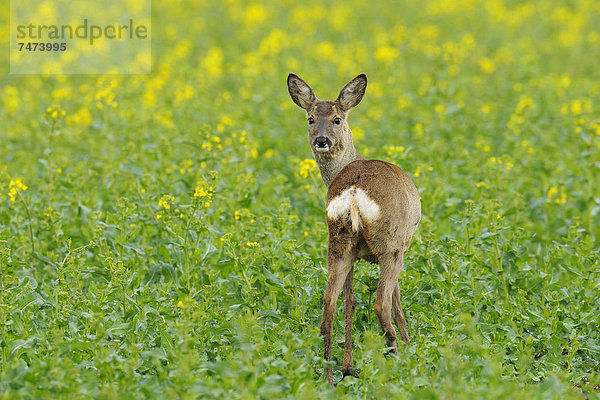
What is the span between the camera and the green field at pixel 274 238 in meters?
5.43

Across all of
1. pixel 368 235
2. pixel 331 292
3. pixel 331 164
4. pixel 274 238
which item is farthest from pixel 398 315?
pixel 274 238

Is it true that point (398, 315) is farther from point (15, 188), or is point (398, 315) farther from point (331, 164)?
point (15, 188)

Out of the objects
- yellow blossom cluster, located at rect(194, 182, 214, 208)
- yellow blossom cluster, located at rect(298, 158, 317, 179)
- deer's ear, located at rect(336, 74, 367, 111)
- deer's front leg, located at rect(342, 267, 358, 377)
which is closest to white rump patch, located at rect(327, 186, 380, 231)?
deer's front leg, located at rect(342, 267, 358, 377)

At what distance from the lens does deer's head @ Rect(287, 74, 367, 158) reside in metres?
6.75

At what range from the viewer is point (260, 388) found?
5.01 metres

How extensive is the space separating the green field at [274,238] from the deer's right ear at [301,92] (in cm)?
98

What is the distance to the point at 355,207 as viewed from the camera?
19.2 ft

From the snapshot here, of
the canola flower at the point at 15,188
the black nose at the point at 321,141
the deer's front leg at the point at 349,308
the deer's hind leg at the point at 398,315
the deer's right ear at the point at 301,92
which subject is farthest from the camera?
the canola flower at the point at 15,188

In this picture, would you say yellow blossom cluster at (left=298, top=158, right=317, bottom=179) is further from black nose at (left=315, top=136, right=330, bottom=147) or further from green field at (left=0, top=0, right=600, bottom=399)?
black nose at (left=315, top=136, right=330, bottom=147)

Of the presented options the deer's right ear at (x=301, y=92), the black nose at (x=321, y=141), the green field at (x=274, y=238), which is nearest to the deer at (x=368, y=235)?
the green field at (x=274, y=238)

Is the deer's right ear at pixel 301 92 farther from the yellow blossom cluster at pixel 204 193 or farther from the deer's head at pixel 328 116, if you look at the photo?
the yellow blossom cluster at pixel 204 193

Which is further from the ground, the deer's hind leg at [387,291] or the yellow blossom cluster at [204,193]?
the yellow blossom cluster at [204,193]

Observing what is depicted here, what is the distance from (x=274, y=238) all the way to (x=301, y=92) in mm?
1293

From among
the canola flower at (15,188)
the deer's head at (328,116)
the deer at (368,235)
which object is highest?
the deer's head at (328,116)
